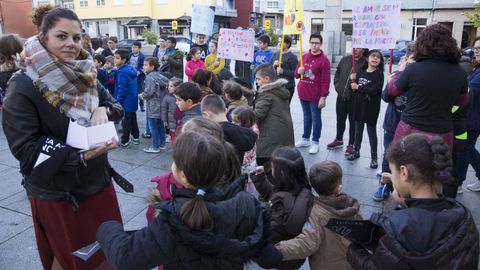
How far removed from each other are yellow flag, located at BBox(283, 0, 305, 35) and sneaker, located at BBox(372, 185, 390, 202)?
316cm

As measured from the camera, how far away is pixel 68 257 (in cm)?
209

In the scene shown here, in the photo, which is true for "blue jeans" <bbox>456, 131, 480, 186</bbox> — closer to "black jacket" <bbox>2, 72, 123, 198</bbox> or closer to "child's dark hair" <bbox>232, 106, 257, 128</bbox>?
"child's dark hair" <bbox>232, 106, 257, 128</bbox>

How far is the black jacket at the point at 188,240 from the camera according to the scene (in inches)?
58.4

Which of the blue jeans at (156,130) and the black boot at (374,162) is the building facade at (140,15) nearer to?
the blue jeans at (156,130)

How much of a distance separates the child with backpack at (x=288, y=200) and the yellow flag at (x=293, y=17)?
4159 millimetres

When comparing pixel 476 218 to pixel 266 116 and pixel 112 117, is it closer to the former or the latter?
pixel 266 116

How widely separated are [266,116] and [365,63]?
6.85 ft

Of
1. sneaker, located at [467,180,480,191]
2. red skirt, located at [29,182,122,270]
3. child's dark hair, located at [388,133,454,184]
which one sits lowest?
sneaker, located at [467,180,480,191]

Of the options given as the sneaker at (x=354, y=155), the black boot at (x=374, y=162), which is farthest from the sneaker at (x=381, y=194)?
the sneaker at (x=354, y=155)

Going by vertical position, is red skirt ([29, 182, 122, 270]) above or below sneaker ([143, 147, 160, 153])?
above

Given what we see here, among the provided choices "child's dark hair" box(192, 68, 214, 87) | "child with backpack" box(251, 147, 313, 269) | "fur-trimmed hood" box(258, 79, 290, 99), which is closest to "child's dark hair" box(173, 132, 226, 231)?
"child with backpack" box(251, 147, 313, 269)

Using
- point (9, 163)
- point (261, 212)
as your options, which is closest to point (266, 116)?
point (261, 212)

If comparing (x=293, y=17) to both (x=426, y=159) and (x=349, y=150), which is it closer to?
(x=349, y=150)

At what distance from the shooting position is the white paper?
184 cm
